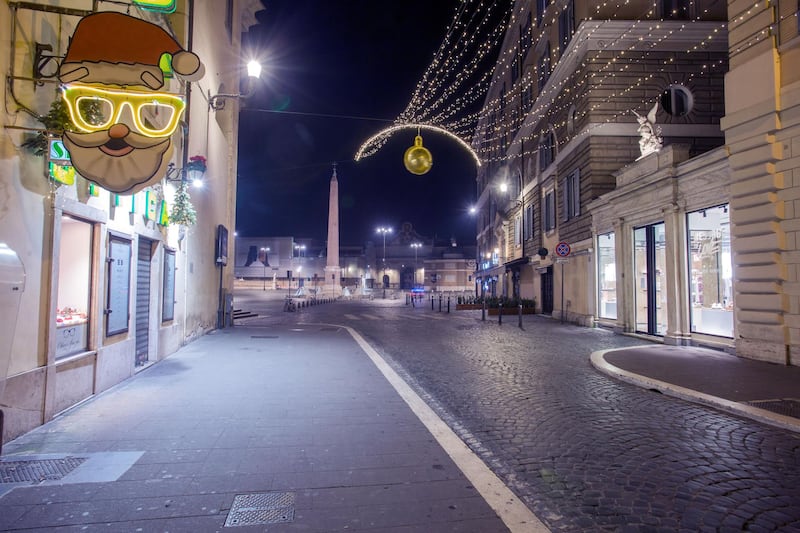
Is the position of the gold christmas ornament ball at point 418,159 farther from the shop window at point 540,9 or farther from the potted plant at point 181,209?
the shop window at point 540,9

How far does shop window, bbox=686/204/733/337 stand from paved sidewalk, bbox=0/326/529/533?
9.25m

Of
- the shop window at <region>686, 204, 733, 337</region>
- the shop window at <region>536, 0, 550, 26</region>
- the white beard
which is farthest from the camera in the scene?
the shop window at <region>536, 0, 550, 26</region>

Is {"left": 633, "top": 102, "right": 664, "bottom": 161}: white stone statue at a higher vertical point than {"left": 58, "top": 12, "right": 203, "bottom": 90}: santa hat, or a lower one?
higher

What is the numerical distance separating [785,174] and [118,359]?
13105 millimetres

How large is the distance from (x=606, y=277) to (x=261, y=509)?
55.1 feet

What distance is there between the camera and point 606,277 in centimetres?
1778

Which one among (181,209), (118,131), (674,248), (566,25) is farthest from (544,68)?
(118,131)

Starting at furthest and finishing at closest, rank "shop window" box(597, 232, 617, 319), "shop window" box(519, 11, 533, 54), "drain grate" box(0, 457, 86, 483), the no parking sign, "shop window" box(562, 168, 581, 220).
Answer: "shop window" box(519, 11, 533, 54), "shop window" box(562, 168, 581, 220), the no parking sign, "shop window" box(597, 232, 617, 319), "drain grate" box(0, 457, 86, 483)

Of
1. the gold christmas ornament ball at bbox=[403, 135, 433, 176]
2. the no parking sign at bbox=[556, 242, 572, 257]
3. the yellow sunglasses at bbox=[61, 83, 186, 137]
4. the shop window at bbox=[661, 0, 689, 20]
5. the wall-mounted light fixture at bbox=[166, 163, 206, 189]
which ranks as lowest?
the no parking sign at bbox=[556, 242, 572, 257]

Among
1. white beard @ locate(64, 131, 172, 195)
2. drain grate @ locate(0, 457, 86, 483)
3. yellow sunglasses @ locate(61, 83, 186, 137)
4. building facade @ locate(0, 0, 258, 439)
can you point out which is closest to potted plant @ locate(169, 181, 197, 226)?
building facade @ locate(0, 0, 258, 439)

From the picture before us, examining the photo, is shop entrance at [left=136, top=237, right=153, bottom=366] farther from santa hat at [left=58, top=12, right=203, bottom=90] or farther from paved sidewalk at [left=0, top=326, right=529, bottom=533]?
santa hat at [left=58, top=12, right=203, bottom=90]

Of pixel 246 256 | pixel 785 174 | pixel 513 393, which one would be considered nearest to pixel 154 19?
pixel 513 393

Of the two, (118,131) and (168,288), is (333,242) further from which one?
(118,131)

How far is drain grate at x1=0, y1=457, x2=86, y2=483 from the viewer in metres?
4.11
